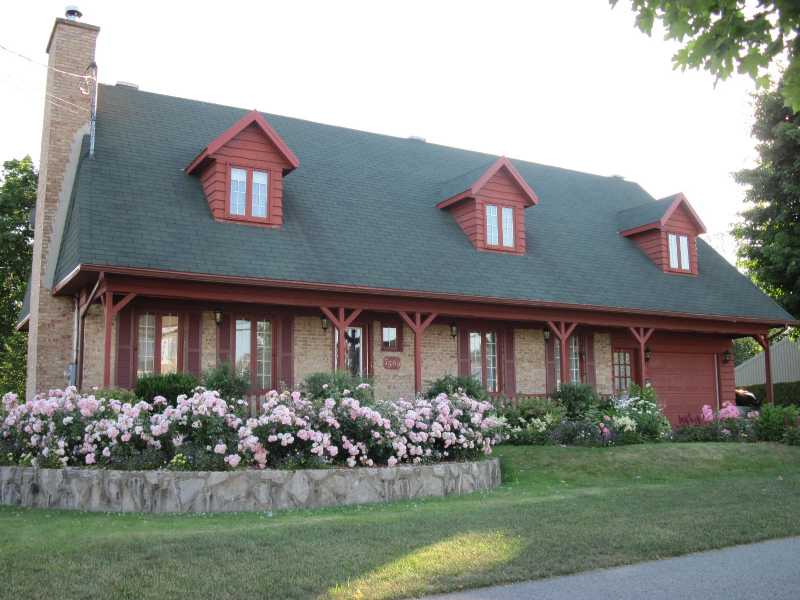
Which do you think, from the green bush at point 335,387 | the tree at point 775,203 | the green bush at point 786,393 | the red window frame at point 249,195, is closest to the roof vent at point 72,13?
the red window frame at point 249,195

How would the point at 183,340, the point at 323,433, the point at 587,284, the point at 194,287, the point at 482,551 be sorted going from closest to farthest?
the point at 482,551
the point at 323,433
the point at 194,287
the point at 183,340
the point at 587,284

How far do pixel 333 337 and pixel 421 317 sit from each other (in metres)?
2.04

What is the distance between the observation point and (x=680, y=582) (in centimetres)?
632

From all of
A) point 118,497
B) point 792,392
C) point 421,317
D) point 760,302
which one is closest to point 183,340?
point 421,317

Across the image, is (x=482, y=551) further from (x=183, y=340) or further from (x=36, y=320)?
(x=36, y=320)

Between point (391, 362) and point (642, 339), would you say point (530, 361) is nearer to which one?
point (642, 339)

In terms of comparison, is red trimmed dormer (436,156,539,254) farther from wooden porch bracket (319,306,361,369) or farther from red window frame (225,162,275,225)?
red window frame (225,162,275,225)

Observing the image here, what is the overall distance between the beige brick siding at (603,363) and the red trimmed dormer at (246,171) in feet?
31.0

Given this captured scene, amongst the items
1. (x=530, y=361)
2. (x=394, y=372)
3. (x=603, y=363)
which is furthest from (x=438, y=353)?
(x=603, y=363)

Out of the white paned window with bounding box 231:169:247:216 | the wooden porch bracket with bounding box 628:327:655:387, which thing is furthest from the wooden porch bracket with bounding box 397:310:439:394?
the wooden porch bracket with bounding box 628:327:655:387

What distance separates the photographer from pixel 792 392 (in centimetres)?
3800

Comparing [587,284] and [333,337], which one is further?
[587,284]

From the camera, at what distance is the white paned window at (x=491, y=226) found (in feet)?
66.8

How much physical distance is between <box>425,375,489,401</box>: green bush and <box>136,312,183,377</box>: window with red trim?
5359 millimetres
